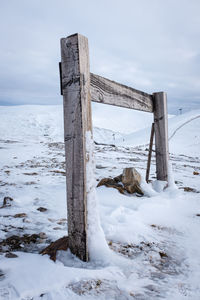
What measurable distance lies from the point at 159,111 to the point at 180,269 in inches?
119

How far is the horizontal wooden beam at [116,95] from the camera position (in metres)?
2.32

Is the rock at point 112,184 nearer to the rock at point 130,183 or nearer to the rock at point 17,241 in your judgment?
the rock at point 130,183

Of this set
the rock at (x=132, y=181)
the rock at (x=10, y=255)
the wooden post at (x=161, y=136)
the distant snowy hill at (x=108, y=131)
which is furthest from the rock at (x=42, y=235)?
the distant snowy hill at (x=108, y=131)

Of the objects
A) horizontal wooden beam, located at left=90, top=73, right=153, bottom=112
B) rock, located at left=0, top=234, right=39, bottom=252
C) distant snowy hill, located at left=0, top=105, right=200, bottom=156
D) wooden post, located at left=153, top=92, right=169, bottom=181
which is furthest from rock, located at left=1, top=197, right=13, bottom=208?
distant snowy hill, located at left=0, top=105, right=200, bottom=156

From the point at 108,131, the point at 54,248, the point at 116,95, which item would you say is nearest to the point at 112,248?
the point at 54,248

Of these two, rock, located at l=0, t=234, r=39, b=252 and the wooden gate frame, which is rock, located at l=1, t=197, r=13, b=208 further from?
the wooden gate frame

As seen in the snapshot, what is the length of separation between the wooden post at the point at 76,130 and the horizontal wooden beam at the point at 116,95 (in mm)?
404

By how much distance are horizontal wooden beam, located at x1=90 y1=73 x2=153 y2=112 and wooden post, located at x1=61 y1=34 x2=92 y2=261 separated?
0.40 metres

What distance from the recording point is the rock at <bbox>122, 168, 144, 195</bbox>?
4.06 metres

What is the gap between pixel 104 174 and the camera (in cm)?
593

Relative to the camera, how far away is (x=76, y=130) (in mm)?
1814

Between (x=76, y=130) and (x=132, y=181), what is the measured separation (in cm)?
257

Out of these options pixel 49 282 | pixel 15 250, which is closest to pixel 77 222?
pixel 49 282

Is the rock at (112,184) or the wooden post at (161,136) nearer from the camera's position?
the rock at (112,184)
